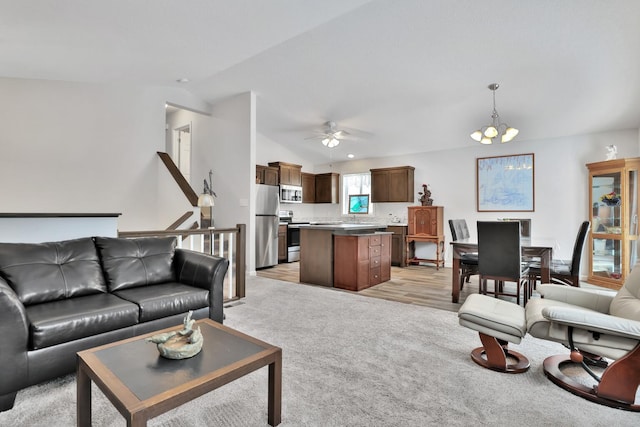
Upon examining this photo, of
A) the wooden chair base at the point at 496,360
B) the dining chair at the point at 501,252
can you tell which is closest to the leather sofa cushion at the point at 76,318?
the wooden chair base at the point at 496,360

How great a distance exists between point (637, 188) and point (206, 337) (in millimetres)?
5925

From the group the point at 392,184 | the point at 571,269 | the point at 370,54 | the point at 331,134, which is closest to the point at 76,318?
the point at 370,54

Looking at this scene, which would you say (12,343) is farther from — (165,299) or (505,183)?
(505,183)

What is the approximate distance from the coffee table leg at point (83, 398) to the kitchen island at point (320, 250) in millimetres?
3593

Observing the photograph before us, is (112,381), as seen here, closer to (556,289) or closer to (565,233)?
(556,289)

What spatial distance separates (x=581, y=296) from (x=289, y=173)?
618 centimetres

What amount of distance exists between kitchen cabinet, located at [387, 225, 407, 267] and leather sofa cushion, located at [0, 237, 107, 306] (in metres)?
5.52

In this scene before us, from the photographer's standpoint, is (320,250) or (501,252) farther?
(320,250)

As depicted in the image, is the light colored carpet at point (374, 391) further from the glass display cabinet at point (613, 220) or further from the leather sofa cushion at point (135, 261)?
the glass display cabinet at point (613, 220)

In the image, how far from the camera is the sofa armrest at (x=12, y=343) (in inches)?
68.9

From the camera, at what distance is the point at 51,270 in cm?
240

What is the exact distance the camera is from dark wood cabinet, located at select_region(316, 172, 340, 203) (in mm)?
8336

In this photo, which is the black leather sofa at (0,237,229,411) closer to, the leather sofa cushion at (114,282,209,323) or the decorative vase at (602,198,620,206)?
the leather sofa cushion at (114,282,209,323)

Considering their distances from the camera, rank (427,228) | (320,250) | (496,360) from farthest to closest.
→ (427,228) < (320,250) < (496,360)
